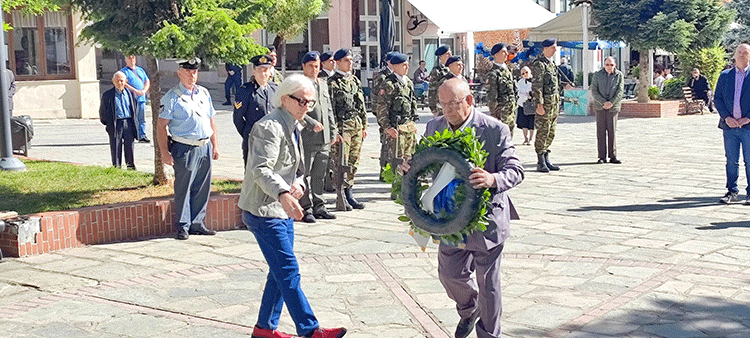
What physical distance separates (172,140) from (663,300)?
499cm

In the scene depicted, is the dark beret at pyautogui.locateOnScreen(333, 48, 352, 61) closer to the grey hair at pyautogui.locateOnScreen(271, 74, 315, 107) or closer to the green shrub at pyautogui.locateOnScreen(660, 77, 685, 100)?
the grey hair at pyautogui.locateOnScreen(271, 74, 315, 107)

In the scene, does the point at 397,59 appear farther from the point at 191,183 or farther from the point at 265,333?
the point at 265,333

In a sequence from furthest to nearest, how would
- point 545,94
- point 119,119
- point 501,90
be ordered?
1. point 545,94
2. point 119,119
3. point 501,90

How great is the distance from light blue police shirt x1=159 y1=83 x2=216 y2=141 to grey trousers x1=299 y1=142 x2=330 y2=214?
4.41 feet

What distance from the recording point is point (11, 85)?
53.8ft

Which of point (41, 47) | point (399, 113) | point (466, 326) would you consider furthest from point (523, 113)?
point (41, 47)

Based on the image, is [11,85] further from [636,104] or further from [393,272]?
[636,104]

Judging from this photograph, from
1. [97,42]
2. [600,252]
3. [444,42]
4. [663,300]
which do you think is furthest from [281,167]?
[444,42]

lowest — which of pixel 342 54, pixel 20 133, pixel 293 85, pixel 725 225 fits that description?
pixel 725 225

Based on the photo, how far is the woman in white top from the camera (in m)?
17.6

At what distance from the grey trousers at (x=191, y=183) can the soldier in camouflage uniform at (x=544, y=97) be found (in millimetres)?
6089

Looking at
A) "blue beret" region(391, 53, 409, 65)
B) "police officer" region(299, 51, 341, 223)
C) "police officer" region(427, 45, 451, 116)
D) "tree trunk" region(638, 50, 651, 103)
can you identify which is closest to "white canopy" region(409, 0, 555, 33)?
"tree trunk" region(638, 50, 651, 103)

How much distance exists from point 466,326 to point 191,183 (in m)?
4.50

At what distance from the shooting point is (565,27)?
29.8 meters
